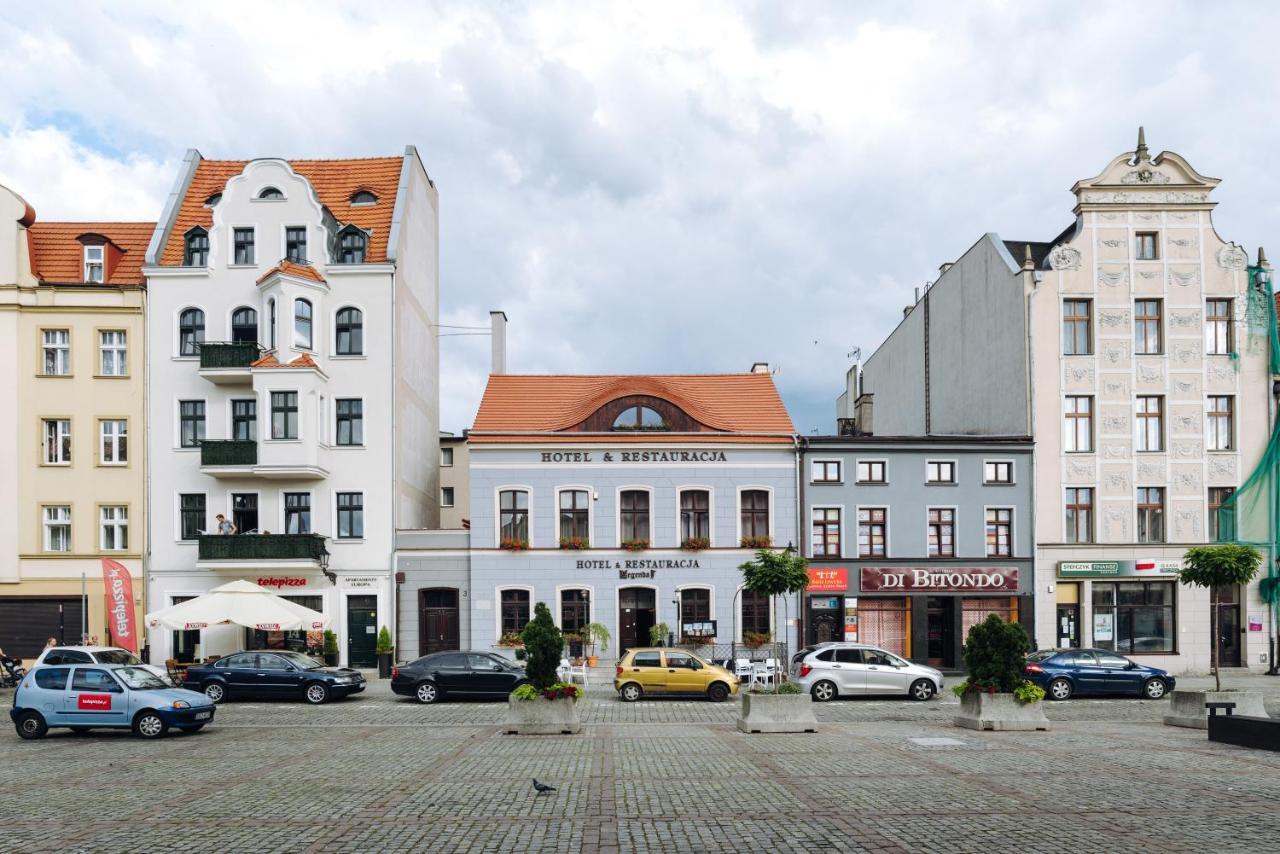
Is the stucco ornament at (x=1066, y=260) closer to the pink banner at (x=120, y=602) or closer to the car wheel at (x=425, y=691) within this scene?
the car wheel at (x=425, y=691)

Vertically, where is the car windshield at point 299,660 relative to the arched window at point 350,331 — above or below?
below

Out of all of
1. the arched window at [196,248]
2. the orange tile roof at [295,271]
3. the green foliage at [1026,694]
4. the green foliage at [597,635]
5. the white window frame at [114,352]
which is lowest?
the green foliage at [597,635]

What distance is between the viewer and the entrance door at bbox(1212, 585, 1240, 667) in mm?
38062

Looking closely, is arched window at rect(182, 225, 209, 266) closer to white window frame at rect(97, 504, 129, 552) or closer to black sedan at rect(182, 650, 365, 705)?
white window frame at rect(97, 504, 129, 552)

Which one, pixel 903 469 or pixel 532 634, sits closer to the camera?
pixel 532 634

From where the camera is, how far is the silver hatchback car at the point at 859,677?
96.9 feet

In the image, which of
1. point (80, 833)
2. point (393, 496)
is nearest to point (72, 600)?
point (393, 496)

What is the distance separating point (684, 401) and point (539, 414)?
509 centimetres

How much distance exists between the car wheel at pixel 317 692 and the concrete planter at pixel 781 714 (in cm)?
1260

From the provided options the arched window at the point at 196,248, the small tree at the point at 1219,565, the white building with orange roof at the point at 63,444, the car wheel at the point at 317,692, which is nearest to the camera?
the small tree at the point at 1219,565

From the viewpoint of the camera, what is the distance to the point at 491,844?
1191 centimetres

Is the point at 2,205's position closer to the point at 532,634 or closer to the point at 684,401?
the point at 684,401

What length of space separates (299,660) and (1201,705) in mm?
22038

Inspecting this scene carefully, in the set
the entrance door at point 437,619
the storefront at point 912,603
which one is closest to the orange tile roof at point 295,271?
the entrance door at point 437,619
